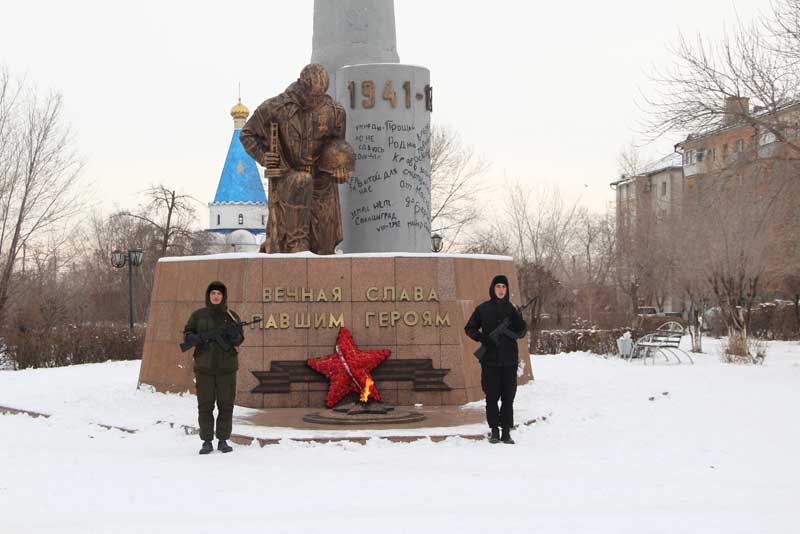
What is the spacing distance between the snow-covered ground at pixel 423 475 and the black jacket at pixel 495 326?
0.78m

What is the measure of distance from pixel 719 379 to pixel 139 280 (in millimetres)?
30321

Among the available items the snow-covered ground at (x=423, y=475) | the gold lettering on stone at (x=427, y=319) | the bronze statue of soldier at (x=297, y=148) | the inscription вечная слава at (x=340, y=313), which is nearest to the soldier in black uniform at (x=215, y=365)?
the snow-covered ground at (x=423, y=475)

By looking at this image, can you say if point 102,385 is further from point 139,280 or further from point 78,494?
point 139,280

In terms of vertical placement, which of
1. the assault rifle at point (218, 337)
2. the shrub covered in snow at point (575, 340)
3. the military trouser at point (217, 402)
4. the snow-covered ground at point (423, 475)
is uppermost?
the assault rifle at point (218, 337)

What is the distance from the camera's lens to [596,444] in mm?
9562

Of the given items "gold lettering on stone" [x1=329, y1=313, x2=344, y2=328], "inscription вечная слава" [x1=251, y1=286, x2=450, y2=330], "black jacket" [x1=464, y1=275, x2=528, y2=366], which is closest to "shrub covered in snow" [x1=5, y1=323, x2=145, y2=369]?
"inscription вечная слава" [x1=251, y1=286, x2=450, y2=330]

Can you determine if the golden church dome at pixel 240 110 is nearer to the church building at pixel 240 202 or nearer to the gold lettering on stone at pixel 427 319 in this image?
the church building at pixel 240 202

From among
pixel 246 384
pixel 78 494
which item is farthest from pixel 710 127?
pixel 78 494

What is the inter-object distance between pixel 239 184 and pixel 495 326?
2484 inches

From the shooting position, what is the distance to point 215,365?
9117 millimetres

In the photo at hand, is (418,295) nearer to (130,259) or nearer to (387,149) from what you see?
(387,149)

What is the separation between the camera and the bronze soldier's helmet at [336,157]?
12969mm

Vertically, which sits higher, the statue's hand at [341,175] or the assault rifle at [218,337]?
the statue's hand at [341,175]

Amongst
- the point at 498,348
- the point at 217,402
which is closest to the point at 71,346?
the point at 217,402
